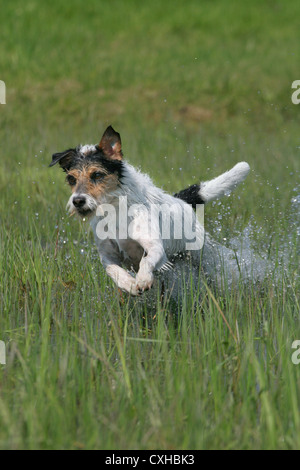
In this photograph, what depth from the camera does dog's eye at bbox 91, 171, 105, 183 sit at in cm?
486

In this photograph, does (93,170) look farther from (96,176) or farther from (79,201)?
(79,201)

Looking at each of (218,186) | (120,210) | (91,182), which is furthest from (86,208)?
(218,186)

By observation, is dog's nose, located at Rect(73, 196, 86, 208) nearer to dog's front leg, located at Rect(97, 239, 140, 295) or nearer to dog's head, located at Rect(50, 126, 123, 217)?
dog's head, located at Rect(50, 126, 123, 217)

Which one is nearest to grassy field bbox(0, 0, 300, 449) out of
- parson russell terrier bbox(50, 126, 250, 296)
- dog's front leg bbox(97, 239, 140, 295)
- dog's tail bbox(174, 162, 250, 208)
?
dog's front leg bbox(97, 239, 140, 295)

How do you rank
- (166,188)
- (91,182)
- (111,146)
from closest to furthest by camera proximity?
(91,182) < (111,146) < (166,188)

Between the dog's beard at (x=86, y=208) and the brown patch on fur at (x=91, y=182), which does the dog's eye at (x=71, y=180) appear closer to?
the brown patch on fur at (x=91, y=182)

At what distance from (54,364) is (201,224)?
2.46 m

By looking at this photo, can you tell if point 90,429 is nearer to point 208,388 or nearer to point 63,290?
point 208,388

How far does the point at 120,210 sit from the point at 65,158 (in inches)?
20.9

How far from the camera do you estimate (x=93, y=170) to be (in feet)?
15.9

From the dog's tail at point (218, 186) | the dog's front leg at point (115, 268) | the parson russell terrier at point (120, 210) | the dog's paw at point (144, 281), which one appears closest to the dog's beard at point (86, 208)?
the parson russell terrier at point (120, 210)

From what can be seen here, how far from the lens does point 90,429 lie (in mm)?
3164
